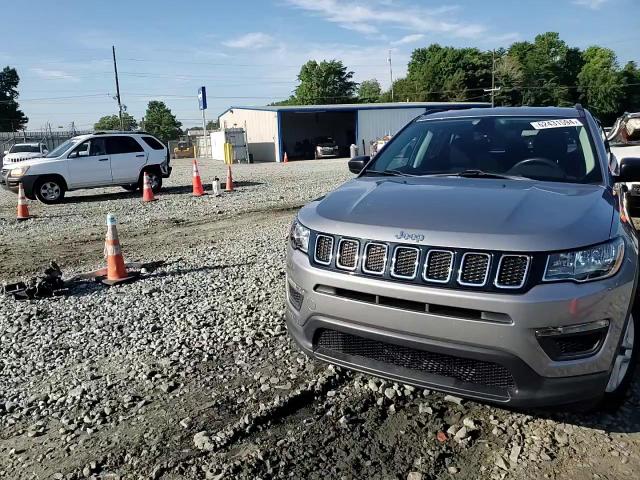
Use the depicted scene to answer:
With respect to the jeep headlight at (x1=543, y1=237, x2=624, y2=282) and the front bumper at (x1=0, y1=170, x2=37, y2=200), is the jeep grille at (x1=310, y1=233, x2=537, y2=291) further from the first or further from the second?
the front bumper at (x1=0, y1=170, x2=37, y2=200)

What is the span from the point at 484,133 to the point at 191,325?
2.96 metres

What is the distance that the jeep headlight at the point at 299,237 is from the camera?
3.21 meters

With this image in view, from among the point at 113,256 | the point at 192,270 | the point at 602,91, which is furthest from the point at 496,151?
the point at 602,91

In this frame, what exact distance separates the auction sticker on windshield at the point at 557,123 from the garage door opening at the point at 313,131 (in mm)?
42212

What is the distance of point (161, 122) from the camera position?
328 ft

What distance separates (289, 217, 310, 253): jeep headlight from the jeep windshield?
3.61 ft

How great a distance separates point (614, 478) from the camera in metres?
2.58

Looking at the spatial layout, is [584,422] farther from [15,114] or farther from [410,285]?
[15,114]

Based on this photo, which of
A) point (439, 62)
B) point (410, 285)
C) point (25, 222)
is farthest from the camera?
point (439, 62)

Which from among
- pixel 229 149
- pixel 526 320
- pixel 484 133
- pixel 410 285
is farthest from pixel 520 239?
pixel 229 149

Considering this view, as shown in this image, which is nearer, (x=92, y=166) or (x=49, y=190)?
(x=49, y=190)

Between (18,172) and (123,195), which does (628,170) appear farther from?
(123,195)

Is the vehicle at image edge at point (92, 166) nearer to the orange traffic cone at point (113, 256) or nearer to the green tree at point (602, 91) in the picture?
the orange traffic cone at point (113, 256)

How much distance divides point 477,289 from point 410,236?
1.40 feet
